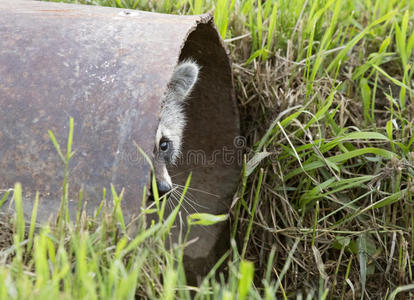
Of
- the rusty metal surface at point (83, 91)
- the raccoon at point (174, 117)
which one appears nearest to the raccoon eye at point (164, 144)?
the raccoon at point (174, 117)

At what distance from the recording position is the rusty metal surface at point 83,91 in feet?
6.84

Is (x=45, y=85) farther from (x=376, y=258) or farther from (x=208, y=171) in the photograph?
(x=376, y=258)

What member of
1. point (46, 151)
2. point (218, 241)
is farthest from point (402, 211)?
point (46, 151)

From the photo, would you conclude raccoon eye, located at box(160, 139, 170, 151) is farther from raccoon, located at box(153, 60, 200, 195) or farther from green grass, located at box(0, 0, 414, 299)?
green grass, located at box(0, 0, 414, 299)

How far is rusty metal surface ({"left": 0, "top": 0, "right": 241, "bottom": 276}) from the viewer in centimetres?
209

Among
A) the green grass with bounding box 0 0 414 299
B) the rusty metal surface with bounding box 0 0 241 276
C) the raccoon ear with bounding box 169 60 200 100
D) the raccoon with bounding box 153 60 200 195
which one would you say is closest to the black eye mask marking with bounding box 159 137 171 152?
the raccoon with bounding box 153 60 200 195

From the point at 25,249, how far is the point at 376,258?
1758mm

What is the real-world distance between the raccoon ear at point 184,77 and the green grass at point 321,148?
0.86 feet

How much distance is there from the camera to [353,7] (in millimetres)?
3449

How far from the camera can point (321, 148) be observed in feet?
9.39

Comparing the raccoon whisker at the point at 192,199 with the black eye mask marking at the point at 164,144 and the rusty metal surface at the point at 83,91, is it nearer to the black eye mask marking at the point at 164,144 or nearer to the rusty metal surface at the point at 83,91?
the black eye mask marking at the point at 164,144

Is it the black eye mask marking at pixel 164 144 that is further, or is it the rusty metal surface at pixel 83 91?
the black eye mask marking at pixel 164 144

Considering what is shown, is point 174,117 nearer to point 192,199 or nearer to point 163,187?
point 192,199

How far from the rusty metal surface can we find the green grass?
60 cm
